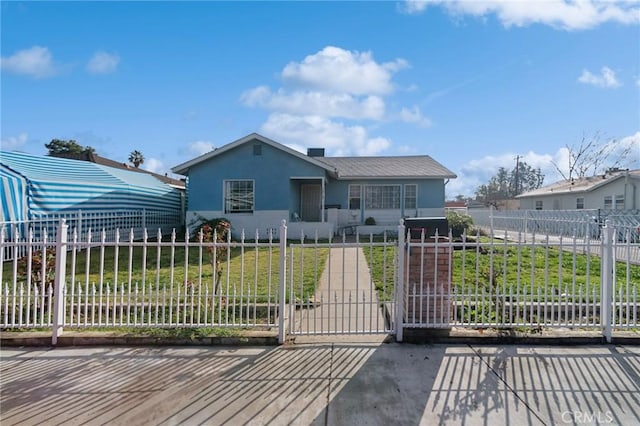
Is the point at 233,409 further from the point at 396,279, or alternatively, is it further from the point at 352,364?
the point at 396,279

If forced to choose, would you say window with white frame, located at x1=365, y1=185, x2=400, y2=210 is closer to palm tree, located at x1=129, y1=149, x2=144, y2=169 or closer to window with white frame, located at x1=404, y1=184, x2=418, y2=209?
window with white frame, located at x1=404, y1=184, x2=418, y2=209

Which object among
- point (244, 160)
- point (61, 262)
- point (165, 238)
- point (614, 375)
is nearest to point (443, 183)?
point (244, 160)

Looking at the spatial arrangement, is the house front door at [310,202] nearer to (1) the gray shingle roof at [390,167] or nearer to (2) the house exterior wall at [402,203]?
(2) the house exterior wall at [402,203]

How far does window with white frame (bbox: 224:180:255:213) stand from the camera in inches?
631

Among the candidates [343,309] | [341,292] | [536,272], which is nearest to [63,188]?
[341,292]

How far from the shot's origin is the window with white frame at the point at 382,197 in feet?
61.3

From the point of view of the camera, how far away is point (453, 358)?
12.8 ft

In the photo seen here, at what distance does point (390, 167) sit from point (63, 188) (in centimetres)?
1520

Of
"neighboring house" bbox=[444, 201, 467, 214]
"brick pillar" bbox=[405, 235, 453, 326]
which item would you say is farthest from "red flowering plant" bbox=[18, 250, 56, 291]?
"neighboring house" bbox=[444, 201, 467, 214]

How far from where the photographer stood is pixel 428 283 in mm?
4453

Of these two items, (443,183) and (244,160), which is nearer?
(244,160)

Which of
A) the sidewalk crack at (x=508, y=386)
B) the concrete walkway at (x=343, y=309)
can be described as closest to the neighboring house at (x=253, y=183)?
the concrete walkway at (x=343, y=309)

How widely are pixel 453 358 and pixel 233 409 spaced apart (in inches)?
96.5

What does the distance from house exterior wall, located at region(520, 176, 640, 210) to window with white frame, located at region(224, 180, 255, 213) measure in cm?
2298
